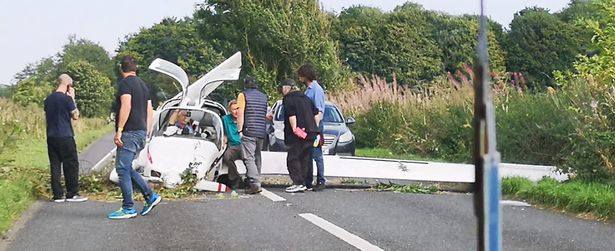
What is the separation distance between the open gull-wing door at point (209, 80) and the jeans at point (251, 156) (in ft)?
4.40

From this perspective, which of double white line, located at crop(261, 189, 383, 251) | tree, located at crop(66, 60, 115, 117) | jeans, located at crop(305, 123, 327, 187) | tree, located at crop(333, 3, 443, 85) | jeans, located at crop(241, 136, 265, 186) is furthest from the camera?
tree, located at crop(333, 3, 443, 85)

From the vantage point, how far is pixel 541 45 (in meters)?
69.5

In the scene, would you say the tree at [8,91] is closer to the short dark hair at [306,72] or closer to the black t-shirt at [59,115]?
the short dark hair at [306,72]

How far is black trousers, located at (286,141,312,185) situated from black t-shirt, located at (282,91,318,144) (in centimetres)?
9

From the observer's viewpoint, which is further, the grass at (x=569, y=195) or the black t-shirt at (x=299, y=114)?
the black t-shirt at (x=299, y=114)

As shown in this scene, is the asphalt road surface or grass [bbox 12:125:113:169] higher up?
grass [bbox 12:125:113:169]

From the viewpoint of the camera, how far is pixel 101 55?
367 ft

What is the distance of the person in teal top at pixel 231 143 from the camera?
38.3 feet

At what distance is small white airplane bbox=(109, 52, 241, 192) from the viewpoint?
10797mm

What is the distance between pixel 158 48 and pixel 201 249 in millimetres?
79088

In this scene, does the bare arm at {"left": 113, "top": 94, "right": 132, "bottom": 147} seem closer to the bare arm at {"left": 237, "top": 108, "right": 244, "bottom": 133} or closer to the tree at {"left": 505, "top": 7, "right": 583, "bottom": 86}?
the bare arm at {"left": 237, "top": 108, "right": 244, "bottom": 133}

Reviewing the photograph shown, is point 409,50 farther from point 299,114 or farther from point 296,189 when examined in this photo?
point 296,189

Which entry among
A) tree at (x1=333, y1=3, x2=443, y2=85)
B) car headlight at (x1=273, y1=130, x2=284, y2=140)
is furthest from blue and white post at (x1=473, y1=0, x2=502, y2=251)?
tree at (x1=333, y1=3, x2=443, y2=85)

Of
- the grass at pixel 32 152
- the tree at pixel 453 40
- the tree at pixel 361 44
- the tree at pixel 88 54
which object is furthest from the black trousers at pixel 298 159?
the tree at pixel 88 54
